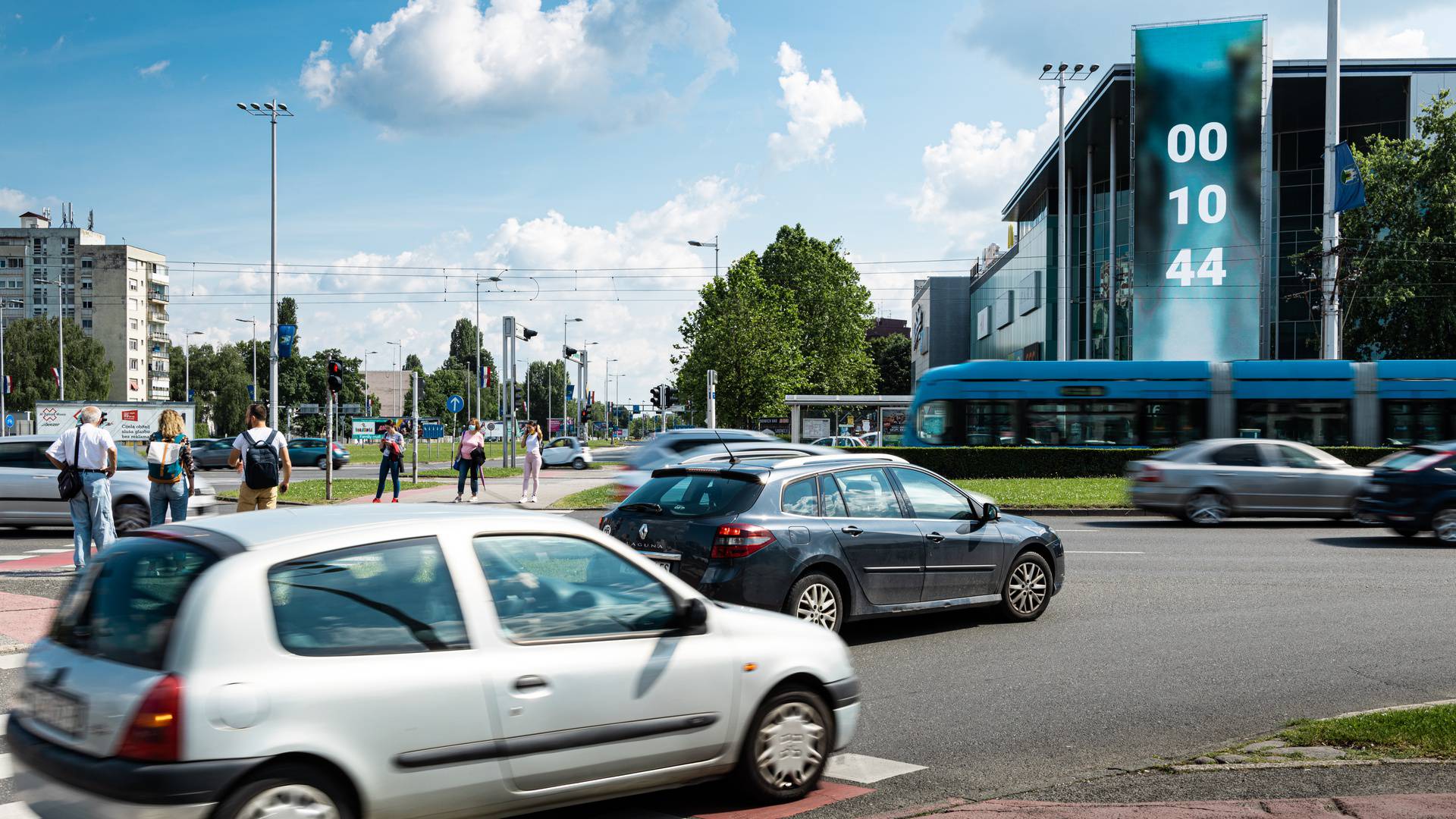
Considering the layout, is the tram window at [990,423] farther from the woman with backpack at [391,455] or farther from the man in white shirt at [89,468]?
the man in white shirt at [89,468]

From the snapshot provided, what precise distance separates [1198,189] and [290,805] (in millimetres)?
48875

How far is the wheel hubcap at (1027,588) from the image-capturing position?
9672 mm

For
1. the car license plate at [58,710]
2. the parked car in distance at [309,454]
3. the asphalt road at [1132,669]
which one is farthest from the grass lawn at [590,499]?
the parked car in distance at [309,454]

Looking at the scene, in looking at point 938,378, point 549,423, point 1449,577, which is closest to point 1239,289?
point 938,378

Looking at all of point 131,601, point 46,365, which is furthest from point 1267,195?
point 46,365

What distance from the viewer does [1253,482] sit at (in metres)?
18.7

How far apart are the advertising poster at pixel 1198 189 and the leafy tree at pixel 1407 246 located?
13.1 feet

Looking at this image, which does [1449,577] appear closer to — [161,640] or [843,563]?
[843,563]

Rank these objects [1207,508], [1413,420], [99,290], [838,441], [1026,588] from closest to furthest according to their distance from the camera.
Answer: [1026,588] → [1207,508] → [1413,420] → [838,441] → [99,290]

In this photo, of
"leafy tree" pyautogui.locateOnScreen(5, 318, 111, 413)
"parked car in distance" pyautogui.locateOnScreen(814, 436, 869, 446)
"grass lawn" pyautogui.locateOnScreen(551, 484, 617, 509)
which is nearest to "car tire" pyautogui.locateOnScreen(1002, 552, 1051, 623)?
"grass lawn" pyautogui.locateOnScreen(551, 484, 617, 509)

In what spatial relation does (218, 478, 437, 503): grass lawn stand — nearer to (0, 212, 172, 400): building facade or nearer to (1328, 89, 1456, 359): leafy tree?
(1328, 89, 1456, 359): leafy tree

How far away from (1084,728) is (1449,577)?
8.62 meters

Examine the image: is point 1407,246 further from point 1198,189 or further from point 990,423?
point 990,423

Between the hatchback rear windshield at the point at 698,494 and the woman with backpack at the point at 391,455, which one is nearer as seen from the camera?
the hatchback rear windshield at the point at 698,494
